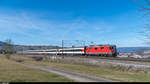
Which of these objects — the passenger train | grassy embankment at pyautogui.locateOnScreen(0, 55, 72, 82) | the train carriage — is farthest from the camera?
the passenger train

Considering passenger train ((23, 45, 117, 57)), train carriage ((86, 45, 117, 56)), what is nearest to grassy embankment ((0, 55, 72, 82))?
train carriage ((86, 45, 117, 56))

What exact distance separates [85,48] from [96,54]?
22.7ft

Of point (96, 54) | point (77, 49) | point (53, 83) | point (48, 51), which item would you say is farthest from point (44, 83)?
point (48, 51)

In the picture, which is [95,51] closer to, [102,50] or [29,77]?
[102,50]

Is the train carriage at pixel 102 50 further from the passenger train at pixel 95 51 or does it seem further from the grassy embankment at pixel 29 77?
the grassy embankment at pixel 29 77

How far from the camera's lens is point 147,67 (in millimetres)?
21266

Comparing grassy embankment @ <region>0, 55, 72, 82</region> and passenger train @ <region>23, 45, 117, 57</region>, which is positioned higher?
passenger train @ <region>23, 45, 117, 57</region>

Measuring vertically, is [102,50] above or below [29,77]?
above

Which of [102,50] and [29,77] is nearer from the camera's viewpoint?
[29,77]

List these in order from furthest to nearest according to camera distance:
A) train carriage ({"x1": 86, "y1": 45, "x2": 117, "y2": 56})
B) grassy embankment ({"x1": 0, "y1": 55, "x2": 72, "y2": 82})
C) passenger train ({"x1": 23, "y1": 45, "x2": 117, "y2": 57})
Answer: passenger train ({"x1": 23, "y1": 45, "x2": 117, "y2": 57}) → train carriage ({"x1": 86, "y1": 45, "x2": 117, "y2": 56}) → grassy embankment ({"x1": 0, "y1": 55, "x2": 72, "y2": 82})

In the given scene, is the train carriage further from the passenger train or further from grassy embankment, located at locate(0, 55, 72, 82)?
grassy embankment, located at locate(0, 55, 72, 82)

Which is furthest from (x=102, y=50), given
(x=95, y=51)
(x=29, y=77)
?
(x=29, y=77)

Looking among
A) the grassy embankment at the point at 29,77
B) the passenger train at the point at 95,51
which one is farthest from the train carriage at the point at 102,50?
the grassy embankment at the point at 29,77

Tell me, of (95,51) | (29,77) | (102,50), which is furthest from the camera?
(95,51)
